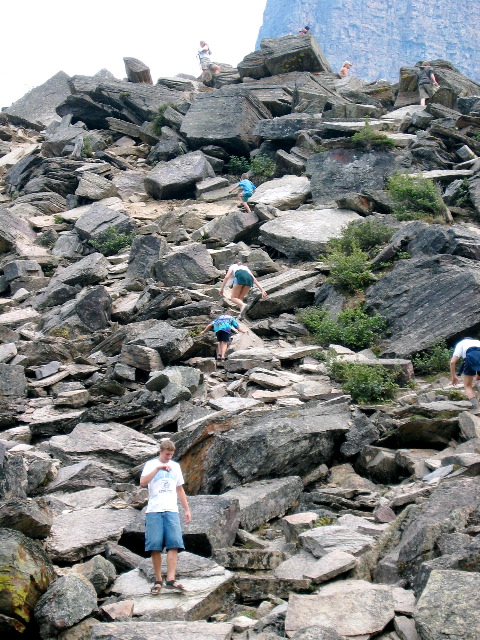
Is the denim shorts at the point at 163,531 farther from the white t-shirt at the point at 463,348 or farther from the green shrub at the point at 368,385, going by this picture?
the white t-shirt at the point at 463,348

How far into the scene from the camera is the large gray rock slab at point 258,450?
8508 millimetres

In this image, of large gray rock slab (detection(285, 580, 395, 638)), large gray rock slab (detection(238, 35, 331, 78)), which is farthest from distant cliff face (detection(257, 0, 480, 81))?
large gray rock slab (detection(285, 580, 395, 638))

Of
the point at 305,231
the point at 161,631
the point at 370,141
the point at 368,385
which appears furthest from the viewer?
the point at 370,141

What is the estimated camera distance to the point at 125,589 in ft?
20.7

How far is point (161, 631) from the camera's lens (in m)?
5.29

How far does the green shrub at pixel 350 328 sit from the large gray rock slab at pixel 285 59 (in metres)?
19.5

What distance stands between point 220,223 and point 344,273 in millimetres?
5449

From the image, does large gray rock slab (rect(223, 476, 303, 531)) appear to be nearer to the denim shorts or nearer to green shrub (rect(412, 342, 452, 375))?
the denim shorts

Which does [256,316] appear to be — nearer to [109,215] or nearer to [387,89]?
[109,215]

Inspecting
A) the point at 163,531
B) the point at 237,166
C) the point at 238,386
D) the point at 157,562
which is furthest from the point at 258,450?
the point at 237,166

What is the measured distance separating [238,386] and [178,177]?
13.4 m

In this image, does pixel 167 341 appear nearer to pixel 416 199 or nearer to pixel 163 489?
pixel 163 489

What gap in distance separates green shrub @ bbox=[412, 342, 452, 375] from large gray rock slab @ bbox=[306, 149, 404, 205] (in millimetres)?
8430

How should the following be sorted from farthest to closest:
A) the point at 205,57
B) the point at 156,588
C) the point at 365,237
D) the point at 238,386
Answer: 1. the point at 205,57
2. the point at 365,237
3. the point at 238,386
4. the point at 156,588
